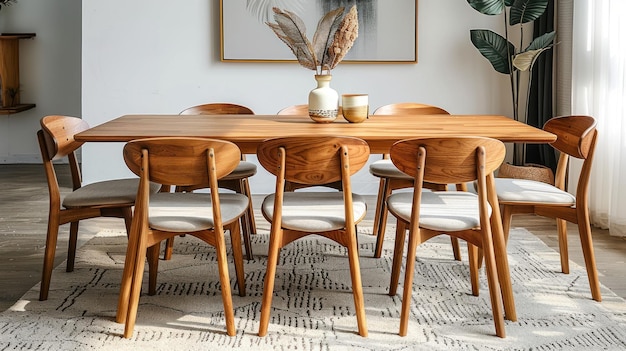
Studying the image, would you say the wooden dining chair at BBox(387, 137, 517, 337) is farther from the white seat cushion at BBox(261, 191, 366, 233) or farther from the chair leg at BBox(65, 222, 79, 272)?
the chair leg at BBox(65, 222, 79, 272)

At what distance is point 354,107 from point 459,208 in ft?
2.62

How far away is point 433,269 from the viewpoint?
12.0 ft

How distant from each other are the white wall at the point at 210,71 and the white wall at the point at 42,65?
1.68 m


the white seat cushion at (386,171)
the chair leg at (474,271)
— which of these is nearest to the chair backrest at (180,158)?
the chair leg at (474,271)

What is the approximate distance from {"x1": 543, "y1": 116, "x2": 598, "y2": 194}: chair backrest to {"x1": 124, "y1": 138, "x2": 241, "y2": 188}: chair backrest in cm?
142

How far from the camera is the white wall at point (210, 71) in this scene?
18.2ft

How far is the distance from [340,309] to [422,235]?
1.52 ft

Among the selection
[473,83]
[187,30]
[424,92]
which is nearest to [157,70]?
[187,30]

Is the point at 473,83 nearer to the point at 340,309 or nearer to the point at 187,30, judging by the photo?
the point at 187,30

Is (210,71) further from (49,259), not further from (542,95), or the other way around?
(49,259)

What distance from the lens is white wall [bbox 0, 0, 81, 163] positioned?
7094 mm

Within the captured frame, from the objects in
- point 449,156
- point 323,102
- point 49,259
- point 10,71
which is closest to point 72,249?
point 49,259

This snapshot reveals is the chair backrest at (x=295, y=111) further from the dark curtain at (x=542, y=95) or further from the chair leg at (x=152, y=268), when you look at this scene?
the dark curtain at (x=542, y=95)

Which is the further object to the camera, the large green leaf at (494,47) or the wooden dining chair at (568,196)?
the large green leaf at (494,47)
